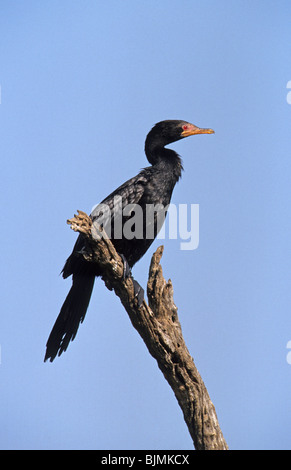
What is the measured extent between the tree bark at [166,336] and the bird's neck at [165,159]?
1.43 metres

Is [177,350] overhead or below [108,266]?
below

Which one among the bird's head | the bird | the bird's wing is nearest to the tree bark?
the bird

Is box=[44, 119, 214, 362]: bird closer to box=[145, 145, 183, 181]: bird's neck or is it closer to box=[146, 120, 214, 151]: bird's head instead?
box=[145, 145, 183, 181]: bird's neck

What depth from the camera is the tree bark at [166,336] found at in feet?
15.8

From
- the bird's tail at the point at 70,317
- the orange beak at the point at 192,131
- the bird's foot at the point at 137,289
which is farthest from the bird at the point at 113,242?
the orange beak at the point at 192,131

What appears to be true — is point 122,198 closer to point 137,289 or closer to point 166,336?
point 137,289

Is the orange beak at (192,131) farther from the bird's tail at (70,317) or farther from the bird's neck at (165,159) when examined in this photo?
the bird's tail at (70,317)

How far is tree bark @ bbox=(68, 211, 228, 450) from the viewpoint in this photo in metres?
4.80

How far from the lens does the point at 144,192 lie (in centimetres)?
595

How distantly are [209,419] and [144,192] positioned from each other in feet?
7.28

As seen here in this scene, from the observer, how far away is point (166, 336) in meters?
4.93
